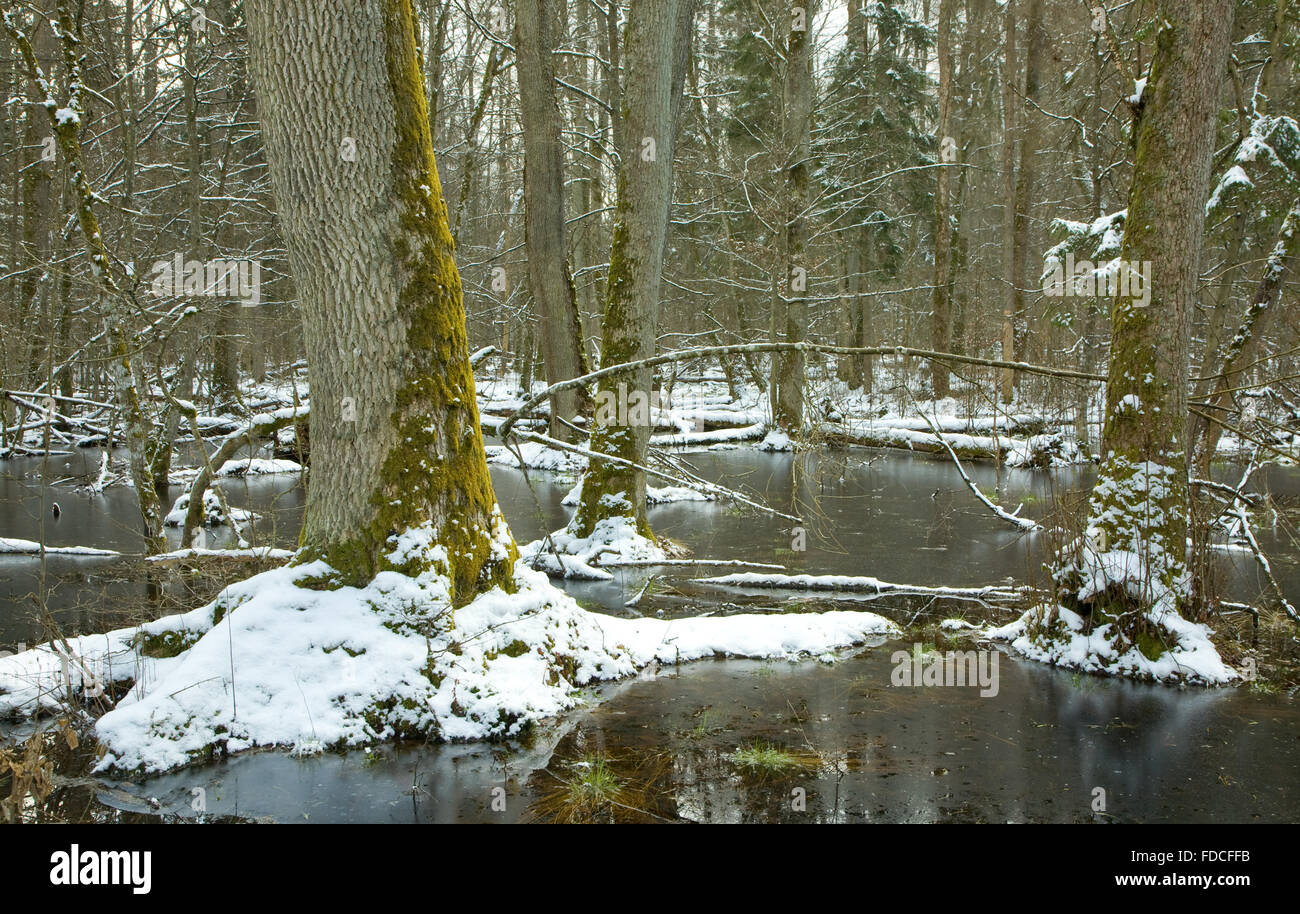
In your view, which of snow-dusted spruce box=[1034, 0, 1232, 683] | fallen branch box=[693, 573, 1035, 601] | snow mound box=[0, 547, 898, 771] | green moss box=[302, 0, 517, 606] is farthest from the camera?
fallen branch box=[693, 573, 1035, 601]

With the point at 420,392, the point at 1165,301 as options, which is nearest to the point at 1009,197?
the point at 1165,301

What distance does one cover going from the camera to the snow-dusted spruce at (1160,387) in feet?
22.0

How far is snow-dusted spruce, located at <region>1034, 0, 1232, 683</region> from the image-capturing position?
669 centimetres

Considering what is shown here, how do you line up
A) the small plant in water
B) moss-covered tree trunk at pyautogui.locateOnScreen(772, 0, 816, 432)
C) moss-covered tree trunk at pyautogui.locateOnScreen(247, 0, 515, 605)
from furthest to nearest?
moss-covered tree trunk at pyautogui.locateOnScreen(772, 0, 816, 432)
moss-covered tree trunk at pyautogui.locateOnScreen(247, 0, 515, 605)
the small plant in water

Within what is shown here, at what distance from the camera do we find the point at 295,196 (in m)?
5.58

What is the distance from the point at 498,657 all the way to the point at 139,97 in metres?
14.8

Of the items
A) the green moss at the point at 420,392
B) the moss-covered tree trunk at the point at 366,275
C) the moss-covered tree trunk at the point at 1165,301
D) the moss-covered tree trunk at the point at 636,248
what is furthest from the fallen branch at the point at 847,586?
the moss-covered tree trunk at the point at 366,275

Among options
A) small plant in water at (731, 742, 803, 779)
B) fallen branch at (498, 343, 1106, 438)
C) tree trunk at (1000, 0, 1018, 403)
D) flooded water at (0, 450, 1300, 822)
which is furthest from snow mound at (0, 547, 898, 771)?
tree trunk at (1000, 0, 1018, 403)

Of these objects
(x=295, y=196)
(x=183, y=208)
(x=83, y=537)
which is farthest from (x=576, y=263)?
(x=295, y=196)

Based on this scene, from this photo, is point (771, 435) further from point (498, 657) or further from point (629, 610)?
point (498, 657)

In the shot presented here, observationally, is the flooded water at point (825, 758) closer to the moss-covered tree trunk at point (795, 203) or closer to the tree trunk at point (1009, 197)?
the moss-covered tree trunk at point (795, 203)

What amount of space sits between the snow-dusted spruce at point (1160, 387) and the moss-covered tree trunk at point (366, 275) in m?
4.85

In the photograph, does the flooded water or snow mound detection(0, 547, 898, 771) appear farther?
snow mound detection(0, 547, 898, 771)

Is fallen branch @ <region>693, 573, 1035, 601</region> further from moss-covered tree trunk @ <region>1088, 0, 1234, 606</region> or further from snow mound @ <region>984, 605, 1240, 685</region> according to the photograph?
moss-covered tree trunk @ <region>1088, 0, 1234, 606</region>
